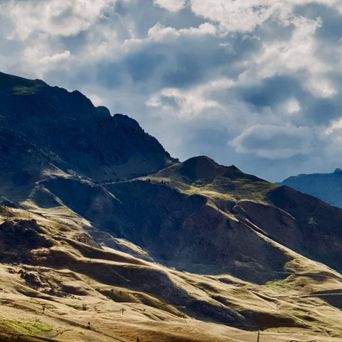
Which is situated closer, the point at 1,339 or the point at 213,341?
the point at 1,339

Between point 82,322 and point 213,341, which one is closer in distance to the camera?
point 213,341

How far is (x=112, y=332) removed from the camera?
6368 inches

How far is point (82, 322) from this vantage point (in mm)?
171500

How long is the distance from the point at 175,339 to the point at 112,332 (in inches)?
701

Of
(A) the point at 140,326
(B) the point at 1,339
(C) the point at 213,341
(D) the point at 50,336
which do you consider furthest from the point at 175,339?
(B) the point at 1,339

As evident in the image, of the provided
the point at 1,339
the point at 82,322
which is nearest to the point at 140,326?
the point at 82,322

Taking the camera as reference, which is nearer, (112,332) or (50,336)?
(50,336)

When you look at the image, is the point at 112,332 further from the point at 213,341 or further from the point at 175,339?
the point at 213,341

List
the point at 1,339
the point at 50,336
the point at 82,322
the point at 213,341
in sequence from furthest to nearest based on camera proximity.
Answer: the point at 82,322 < the point at 213,341 < the point at 50,336 < the point at 1,339

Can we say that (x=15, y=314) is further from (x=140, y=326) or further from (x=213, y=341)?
(x=213, y=341)

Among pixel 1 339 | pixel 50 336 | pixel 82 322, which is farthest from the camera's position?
pixel 82 322

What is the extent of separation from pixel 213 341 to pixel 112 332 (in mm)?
28356

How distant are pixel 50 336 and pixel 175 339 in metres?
41.4

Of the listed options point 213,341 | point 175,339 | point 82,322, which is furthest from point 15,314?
point 213,341
